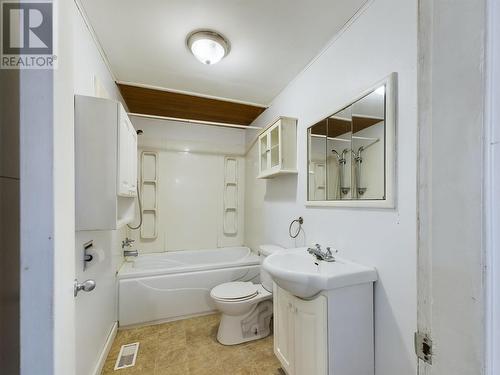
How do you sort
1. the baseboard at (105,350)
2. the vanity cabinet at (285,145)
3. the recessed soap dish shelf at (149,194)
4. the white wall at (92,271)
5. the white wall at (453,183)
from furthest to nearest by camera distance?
1. the recessed soap dish shelf at (149,194)
2. the vanity cabinet at (285,145)
3. the baseboard at (105,350)
4. the white wall at (92,271)
5. the white wall at (453,183)

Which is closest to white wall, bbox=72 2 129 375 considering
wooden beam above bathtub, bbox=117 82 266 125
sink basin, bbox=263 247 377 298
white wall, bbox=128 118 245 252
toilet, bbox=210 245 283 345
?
wooden beam above bathtub, bbox=117 82 266 125

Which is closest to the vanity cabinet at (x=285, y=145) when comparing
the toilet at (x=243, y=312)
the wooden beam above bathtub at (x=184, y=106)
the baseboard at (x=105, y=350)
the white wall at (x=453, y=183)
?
the wooden beam above bathtub at (x=184, y=106)

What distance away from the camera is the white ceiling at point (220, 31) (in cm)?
143

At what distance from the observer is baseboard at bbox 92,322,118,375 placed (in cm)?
165

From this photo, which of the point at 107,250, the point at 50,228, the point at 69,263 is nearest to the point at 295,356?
the point at 69,263

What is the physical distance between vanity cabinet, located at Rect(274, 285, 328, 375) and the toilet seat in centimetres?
41

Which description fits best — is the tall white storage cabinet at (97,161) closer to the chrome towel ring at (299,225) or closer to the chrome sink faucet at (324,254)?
the chrome sink faucet at (324,254)

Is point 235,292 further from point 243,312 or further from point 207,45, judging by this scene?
point 207,45

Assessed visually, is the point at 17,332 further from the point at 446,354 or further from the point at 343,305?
the point at 343,305

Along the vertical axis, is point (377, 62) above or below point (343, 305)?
above

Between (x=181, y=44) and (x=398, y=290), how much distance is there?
2185mm

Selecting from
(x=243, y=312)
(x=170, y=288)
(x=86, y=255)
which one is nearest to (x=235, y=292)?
(x=243, y=312)

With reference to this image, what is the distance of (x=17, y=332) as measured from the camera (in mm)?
604

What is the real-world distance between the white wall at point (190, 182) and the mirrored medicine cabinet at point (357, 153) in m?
1.82
